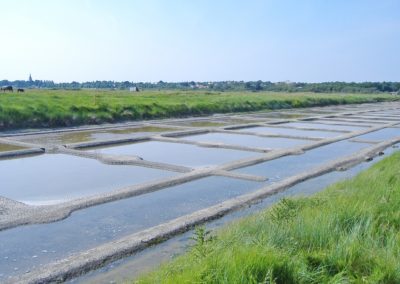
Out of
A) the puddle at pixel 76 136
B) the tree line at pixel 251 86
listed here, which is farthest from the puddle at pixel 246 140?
the tree line at pixel 251 86

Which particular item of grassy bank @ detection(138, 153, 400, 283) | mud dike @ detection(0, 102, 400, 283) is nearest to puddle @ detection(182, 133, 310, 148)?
mud dike @ detection(0, 102, 400, 283)

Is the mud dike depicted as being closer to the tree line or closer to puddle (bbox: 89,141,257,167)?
puddle (bbox: 89,141,257,167)

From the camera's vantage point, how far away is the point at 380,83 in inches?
3637

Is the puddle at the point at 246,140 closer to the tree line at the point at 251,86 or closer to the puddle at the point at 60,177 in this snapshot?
the puddle at the point at 60,177

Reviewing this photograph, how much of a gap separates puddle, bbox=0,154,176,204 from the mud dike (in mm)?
16

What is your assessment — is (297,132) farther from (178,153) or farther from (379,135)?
(178,153)

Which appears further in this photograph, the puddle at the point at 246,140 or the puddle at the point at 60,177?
the puddle at the point at 246,140

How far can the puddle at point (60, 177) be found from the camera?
20.1 feet

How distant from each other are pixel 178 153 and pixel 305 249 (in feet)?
23.2

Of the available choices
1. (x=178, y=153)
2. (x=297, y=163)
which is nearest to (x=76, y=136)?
(x=178, y=153)

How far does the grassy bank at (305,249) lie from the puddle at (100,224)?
132 centimetres

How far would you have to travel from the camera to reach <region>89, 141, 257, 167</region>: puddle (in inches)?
358

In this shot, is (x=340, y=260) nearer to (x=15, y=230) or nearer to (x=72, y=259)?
(x=72, y=259)

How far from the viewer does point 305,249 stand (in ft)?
10.7
